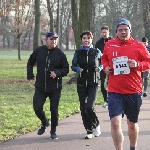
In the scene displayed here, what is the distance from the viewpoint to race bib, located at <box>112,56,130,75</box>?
5824mm

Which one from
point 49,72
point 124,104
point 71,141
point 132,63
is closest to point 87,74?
point 49,72

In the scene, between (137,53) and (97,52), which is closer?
(137,53)

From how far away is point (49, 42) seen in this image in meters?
7.33

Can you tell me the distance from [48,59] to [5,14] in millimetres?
39405

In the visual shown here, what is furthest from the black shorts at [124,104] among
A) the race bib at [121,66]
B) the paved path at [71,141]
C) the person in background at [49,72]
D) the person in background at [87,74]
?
the person in background at [49,72]

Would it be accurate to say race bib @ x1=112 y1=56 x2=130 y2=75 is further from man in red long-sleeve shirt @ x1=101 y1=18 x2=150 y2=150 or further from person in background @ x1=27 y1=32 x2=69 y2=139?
person in background @ x1=27 y1=32 x2=69 y2=139

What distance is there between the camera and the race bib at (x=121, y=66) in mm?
5824

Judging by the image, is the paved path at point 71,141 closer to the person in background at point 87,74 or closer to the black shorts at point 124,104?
the person in background at point 87,74

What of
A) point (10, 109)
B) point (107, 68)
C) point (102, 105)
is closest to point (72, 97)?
point (102, 105)

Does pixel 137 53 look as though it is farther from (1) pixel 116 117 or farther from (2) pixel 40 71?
(2) pixel 40 71

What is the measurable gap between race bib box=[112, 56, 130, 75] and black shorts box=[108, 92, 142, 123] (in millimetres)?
342

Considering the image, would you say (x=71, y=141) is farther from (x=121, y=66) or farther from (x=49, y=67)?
(x=121, y=66)

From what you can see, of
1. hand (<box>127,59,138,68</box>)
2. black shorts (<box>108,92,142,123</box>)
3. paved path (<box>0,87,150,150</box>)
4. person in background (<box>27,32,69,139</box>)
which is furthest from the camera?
person in background (<box>27,32,69,139</box>)

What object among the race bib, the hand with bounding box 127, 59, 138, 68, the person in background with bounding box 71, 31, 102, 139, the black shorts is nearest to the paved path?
the person in background with bounding box 71, 31, 102, 139
